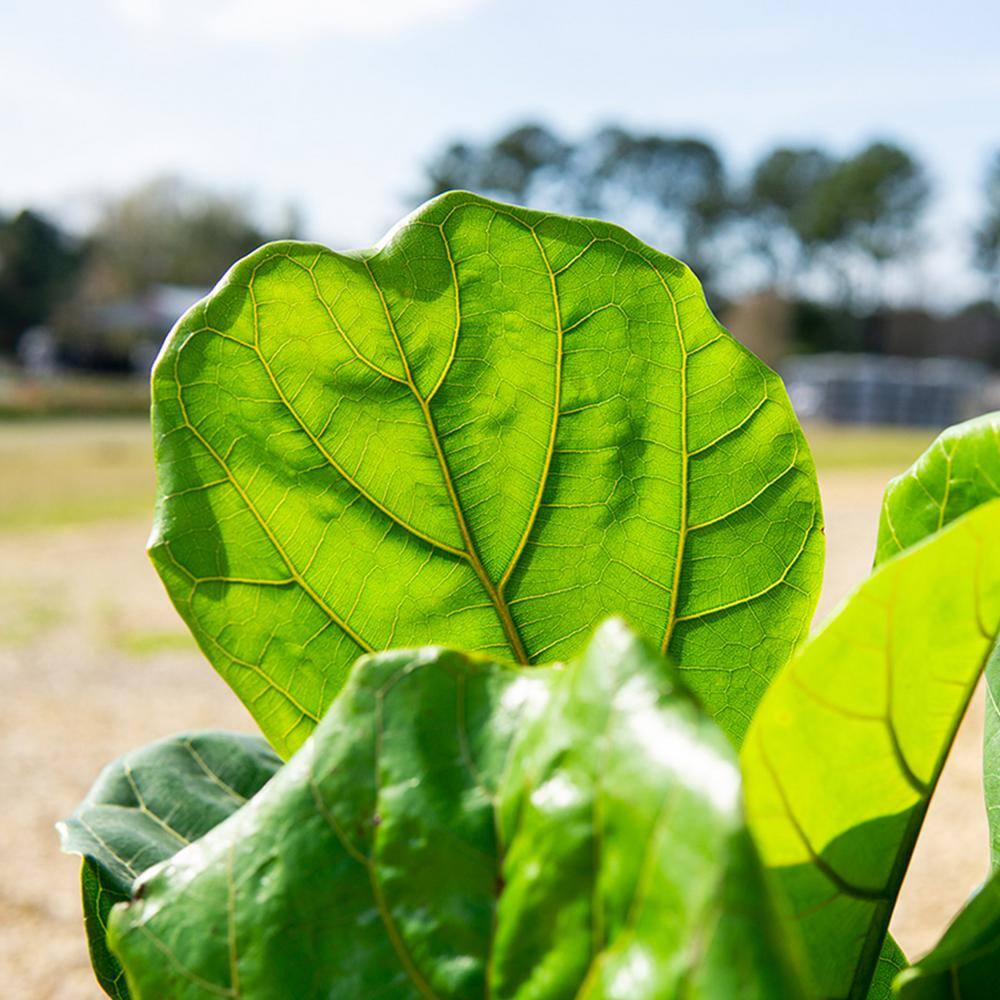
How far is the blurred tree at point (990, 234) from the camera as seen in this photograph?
29.9 m

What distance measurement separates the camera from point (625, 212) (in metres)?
35.8

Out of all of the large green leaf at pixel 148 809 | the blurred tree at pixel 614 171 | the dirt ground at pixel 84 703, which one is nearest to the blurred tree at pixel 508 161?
the blurred tree at pixel 614 171

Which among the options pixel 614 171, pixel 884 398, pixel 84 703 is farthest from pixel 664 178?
pixel 84 703

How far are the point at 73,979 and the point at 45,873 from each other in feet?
1.80

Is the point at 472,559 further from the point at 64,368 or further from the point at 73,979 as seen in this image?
the point at 64,368

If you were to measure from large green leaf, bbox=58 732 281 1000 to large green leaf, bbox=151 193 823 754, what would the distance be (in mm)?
70

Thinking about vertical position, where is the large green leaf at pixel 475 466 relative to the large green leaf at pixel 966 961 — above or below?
above

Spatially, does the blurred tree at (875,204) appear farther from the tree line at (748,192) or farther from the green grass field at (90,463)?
the green grass field at (90,463)

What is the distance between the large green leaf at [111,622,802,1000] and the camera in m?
0.18

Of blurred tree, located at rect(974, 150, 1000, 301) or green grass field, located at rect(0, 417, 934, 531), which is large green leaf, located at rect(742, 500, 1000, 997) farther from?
blurred tree, located at rect(974, 150, 1000, 301)

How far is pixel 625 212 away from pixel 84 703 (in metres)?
33.5

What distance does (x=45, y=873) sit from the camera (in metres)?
3.09

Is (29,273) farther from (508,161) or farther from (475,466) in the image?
(475,466)

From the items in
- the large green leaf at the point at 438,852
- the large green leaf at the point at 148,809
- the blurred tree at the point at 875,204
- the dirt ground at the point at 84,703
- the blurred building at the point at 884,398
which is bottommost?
the blurred building at the point at 884,398
